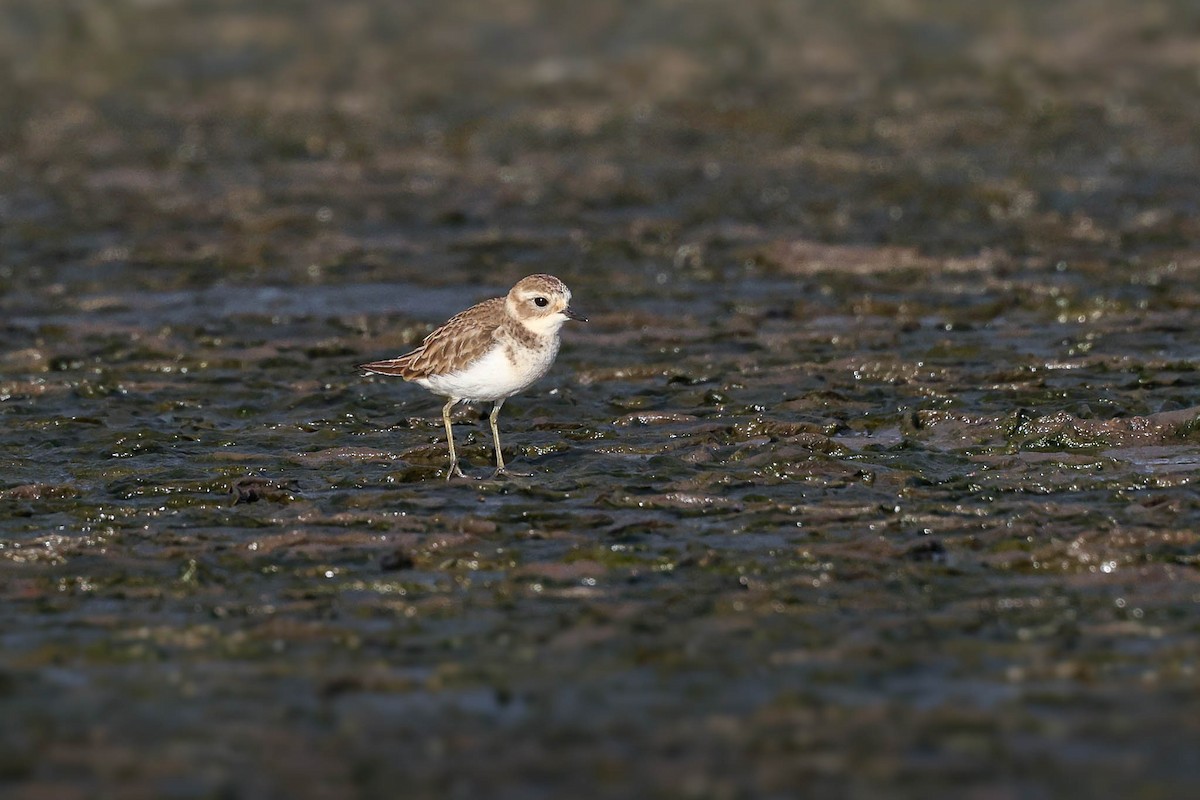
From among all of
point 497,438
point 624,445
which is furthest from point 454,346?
point 624,445

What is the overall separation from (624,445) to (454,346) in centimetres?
133

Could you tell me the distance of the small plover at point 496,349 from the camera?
1133 centimetres

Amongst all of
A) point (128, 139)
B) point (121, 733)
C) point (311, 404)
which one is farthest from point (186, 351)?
point (128, 139)

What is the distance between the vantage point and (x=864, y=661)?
7871 mm

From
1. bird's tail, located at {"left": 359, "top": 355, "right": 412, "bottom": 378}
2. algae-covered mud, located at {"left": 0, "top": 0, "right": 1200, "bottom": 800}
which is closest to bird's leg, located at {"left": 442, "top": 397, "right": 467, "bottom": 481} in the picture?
algae-covered mud, located at {"left": 0, "top": 0, "right": 1200, "bottom": 800}

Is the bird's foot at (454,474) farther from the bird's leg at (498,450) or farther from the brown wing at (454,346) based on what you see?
the brown wing at (454,346)

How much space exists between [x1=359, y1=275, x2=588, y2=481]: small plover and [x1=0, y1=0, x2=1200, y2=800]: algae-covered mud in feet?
1.51

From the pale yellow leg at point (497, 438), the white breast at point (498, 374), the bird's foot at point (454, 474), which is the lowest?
the bird's foot at point (454, 474)

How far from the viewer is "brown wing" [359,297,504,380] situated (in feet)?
37.4

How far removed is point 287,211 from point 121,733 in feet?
44.3

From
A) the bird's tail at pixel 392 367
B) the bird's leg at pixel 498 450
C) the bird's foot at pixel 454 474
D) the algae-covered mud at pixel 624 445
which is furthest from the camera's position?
the bird's tail at pixel 392 367

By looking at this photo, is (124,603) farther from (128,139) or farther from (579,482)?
(128,139)

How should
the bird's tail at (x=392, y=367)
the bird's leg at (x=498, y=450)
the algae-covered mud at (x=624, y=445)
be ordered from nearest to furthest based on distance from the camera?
the algae-covered mud at (x=624, y=445) < the bird's leg at (x=498, y=450) < the bird's tail at (x=392, y=367)

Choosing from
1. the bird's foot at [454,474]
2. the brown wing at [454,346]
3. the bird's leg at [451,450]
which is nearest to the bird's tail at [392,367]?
the brown wing at [454,346]
